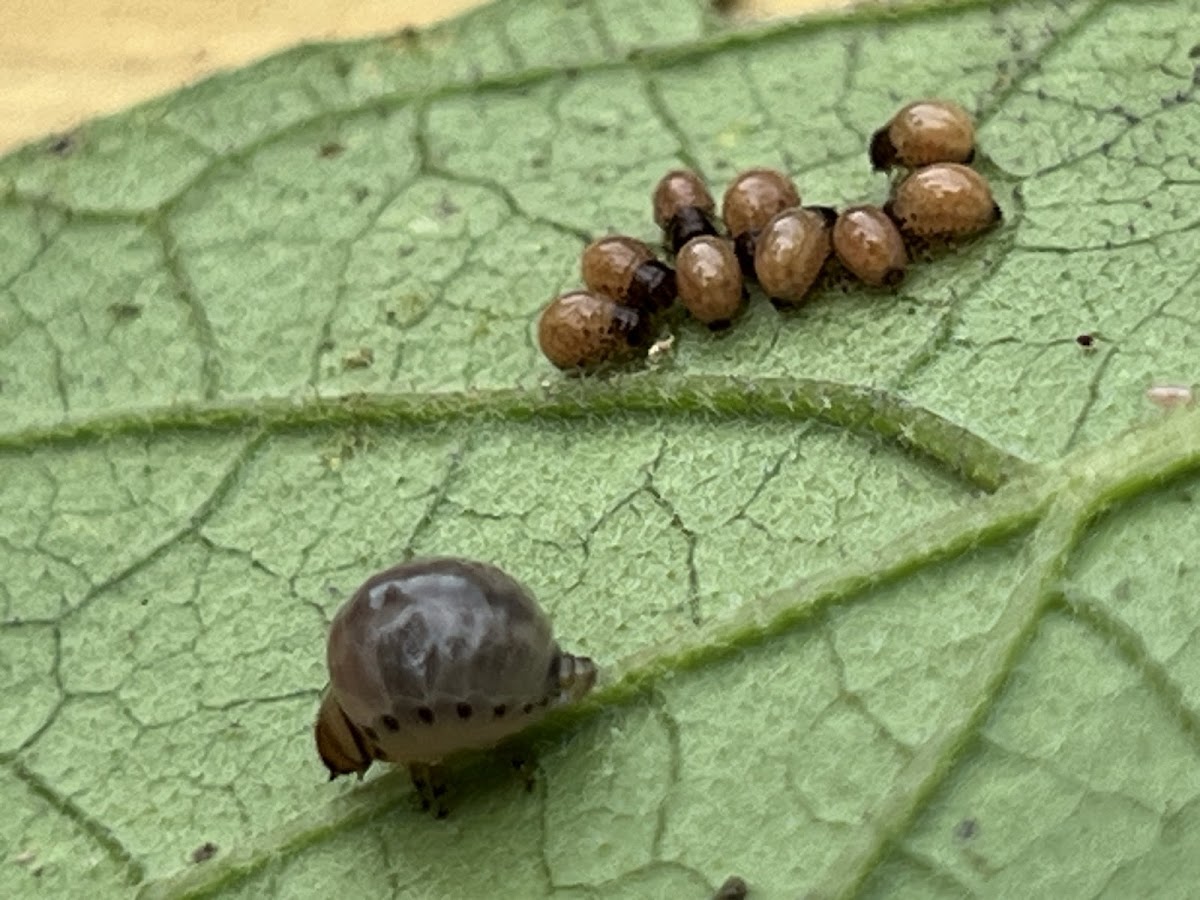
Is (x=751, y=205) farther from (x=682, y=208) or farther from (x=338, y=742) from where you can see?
(x=338, y=742)

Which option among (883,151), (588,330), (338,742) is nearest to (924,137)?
(883,151)

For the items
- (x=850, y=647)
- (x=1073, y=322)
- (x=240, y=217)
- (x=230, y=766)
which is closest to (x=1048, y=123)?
(x=1073, y=322)

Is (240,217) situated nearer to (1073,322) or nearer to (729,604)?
(729,604)

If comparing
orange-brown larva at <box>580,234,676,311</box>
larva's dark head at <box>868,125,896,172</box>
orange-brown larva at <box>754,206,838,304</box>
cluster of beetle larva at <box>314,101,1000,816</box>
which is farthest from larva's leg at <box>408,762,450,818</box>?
larva's dark head at <box>868,125,896,172</box>

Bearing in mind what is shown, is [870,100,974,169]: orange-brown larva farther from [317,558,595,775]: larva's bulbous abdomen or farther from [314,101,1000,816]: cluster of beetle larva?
[317,558,595,775]: larva's bulbous abdomen

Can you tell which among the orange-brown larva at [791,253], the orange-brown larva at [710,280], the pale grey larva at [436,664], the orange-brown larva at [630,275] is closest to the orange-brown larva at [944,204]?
the orange-brown larva at [791,253]

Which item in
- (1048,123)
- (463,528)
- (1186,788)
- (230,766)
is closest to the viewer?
(1186,788)
